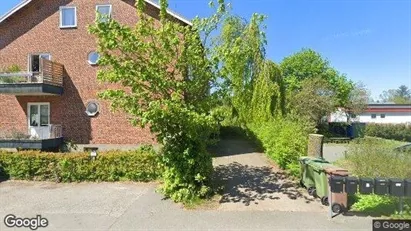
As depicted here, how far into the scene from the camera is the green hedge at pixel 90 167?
10.8m

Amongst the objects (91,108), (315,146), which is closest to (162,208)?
(315,146)

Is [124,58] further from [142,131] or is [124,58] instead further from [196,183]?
[142,131]

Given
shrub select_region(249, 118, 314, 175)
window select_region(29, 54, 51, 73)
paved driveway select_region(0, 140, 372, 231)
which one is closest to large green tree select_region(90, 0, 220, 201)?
paved driveway select_region(0, 140, 372, 231)

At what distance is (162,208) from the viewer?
314 inches

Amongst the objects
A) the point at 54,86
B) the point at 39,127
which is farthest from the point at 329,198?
the point at 39,127

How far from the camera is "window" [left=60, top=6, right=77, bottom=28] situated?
16.8 meters

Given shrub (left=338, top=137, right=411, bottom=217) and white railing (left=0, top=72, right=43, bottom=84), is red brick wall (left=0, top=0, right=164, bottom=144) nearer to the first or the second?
white railing (left=0, top=72, right=43, bottom=84)

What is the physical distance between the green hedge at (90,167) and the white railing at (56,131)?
5043 millimetres

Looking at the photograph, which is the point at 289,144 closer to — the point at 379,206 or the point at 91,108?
the point at 379,206

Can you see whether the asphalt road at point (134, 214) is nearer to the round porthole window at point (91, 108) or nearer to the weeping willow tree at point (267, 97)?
the round porthole window at point (91, 108)

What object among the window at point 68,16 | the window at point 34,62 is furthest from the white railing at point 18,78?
the window at point 68,16

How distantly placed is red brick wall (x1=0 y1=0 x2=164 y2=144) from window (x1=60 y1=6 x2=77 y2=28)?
0.23m

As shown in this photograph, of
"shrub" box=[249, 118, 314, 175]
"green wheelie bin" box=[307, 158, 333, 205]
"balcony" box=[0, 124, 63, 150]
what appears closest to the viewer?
"green wheelie bin" box=[307, 158, 333, 205]

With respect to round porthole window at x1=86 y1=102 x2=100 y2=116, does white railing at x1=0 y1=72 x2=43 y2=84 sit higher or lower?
higher
